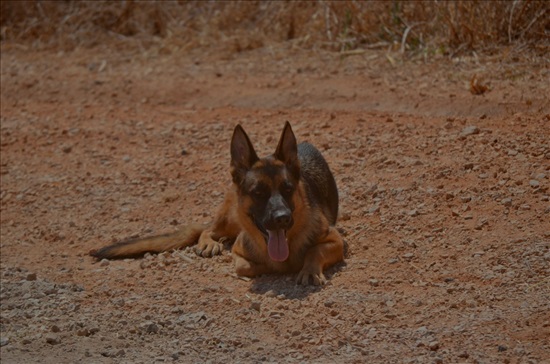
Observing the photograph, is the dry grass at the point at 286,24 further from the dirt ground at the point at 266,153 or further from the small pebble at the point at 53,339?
the small pebble at the point at 53,339

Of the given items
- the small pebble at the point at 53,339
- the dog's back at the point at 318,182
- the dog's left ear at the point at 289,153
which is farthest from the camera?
the dog's back at the point at 318,182

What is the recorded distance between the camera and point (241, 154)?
8.26 m

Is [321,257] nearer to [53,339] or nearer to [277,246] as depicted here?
[277,246]

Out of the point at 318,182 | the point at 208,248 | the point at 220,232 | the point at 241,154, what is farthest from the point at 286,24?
the point at 241,154

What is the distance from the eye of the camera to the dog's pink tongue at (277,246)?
7977 mm

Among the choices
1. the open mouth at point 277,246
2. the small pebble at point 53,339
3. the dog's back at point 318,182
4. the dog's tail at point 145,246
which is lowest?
the small pebble at point 53,339

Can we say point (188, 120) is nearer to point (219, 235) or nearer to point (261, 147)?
point (261, 147)

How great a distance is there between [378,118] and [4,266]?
417 cm

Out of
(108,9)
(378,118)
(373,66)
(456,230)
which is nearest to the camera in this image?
(456,230)

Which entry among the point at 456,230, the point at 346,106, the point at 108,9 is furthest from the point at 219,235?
the point at 108,9

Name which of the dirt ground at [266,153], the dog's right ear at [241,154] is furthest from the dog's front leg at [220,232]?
the dog's right ear at [241,154]

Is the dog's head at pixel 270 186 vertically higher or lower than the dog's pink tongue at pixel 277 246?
higher

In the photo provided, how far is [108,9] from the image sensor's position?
1636cm

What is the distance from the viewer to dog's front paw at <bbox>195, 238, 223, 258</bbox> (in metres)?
8.98
